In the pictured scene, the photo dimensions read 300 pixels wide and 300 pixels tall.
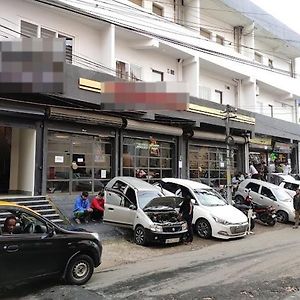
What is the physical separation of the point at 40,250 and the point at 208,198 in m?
8.94

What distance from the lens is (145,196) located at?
527 inches

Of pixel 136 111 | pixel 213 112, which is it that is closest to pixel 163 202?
pixel 136 111

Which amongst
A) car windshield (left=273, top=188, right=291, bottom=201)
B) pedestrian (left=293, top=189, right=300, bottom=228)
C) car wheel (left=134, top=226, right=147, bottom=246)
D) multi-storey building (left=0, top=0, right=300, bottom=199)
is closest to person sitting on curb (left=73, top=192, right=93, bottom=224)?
multi-storey building (left=0, top=0, right=300, bottom=199)

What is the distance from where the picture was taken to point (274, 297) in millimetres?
7156

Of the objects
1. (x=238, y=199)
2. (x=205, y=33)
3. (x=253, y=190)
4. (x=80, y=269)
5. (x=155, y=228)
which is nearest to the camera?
(x=80, y=269)

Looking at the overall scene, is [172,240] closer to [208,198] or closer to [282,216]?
[208,198]

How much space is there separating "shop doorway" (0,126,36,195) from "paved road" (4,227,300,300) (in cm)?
684

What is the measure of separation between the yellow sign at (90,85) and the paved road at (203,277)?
286 inches

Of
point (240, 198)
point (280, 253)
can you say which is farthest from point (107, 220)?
point (240, 198)

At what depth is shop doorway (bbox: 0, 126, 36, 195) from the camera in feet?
49.8

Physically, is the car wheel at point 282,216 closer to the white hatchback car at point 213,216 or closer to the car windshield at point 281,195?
the car windshield at point 281,195

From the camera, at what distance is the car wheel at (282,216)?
1790cm

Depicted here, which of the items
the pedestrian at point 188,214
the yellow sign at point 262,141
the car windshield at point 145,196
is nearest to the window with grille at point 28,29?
the car windshield at point 145,196

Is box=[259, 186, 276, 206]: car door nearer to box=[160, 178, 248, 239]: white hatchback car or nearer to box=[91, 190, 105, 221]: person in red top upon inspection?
box=[160, 178, 248, 239]: white hatchback car
